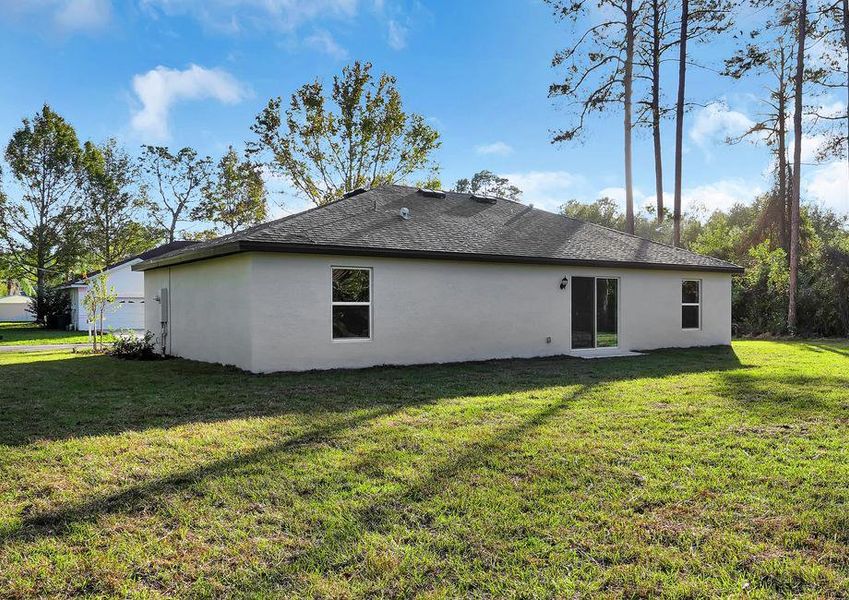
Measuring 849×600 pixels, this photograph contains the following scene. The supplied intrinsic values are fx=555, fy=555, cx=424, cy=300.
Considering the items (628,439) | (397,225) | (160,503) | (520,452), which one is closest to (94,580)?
(160,503)

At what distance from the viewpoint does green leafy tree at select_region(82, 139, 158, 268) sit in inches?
1248

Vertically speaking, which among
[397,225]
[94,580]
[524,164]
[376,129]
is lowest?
[94,580]

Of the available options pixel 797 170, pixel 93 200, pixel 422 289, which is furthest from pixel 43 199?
pixel 797 170

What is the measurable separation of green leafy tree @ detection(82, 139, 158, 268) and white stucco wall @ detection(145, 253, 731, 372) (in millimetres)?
23189

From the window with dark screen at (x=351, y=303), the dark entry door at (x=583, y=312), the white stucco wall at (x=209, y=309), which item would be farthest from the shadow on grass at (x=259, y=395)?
the dark entry door at (x=583, y=312)

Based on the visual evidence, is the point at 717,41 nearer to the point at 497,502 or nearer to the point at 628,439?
the point at 628,439

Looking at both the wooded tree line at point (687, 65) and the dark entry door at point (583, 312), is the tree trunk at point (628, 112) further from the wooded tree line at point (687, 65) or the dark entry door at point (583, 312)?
the dark entry door at point (583, 312)

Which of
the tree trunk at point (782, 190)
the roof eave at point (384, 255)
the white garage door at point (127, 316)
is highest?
the tree trunk at point (782, 190)

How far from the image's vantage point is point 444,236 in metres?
10.9

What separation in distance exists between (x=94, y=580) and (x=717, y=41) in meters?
22.5

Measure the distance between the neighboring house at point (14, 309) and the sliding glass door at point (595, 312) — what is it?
40014 mm

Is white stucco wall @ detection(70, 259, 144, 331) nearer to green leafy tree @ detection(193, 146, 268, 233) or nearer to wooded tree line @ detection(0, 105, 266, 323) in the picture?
wooded tree line @ detection(0, 105, 266, 323)

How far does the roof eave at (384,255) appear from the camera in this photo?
8625 mm

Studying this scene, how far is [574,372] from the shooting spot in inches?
355
